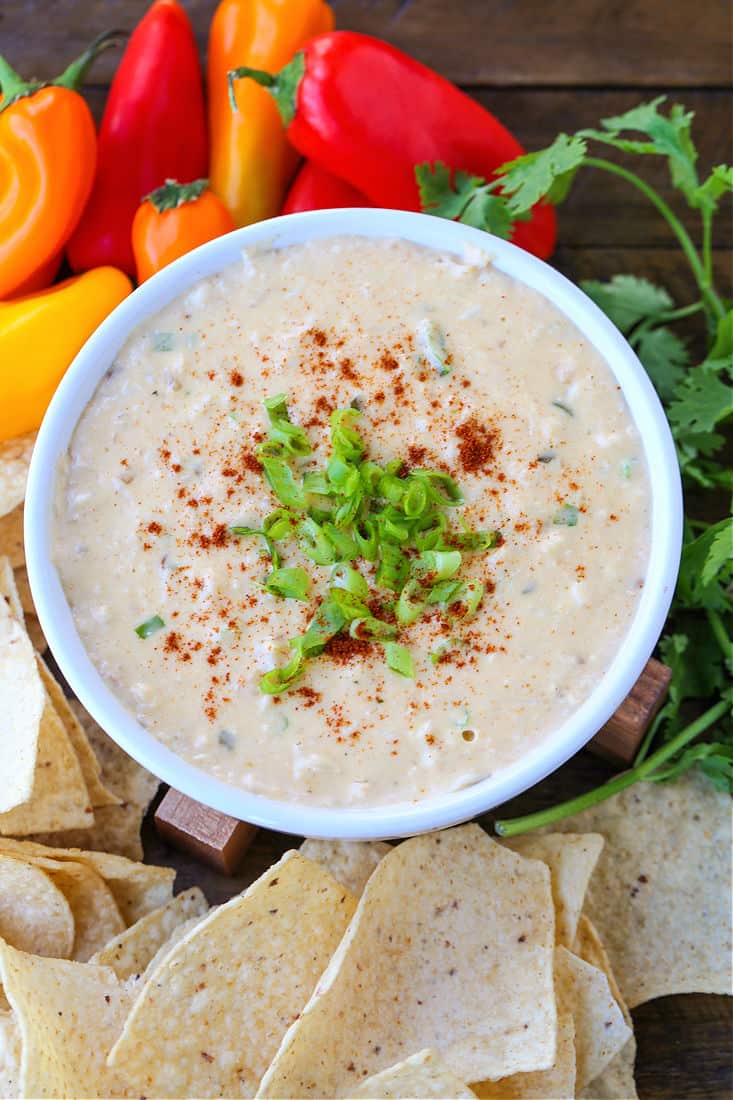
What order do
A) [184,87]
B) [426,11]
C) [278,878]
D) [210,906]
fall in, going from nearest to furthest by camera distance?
1. [278,878]
2. [210,906]
3. [184,87]
4. [426,11]

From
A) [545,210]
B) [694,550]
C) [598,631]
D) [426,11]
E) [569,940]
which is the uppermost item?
[426,11]

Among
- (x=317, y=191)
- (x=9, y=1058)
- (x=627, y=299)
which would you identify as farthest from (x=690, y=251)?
(x=9, y=1058)

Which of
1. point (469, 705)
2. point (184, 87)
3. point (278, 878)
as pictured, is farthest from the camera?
point (184, 87)

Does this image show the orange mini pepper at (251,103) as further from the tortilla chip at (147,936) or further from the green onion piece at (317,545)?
the tortilla chip at (147,936)

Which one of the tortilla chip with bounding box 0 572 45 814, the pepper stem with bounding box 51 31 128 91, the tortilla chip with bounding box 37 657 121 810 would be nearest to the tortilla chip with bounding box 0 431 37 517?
the tortilla chip with bounding box 0 572 45 814

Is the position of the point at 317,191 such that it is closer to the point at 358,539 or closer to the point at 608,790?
the point at 358,539

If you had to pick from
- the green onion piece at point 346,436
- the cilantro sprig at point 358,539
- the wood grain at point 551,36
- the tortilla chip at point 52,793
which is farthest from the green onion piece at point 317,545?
the wood grain at point 551,36

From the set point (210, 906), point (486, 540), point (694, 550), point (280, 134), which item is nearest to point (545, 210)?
point (280, 134)

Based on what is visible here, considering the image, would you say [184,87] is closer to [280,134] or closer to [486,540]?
[280,134]
